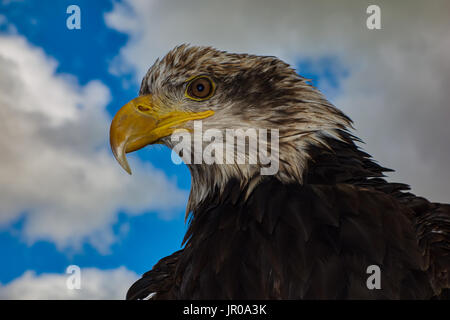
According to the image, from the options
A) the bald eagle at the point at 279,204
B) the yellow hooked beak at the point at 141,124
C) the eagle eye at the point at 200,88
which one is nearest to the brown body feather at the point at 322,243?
the bald eagle at the point at 279,204

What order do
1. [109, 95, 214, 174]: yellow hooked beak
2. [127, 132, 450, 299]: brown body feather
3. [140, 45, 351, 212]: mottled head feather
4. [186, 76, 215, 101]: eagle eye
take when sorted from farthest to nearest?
[186, 76, 215, 101]: eagle eye
[109, 95, 214, 174]: yellow hooked beak
[140, 45, 351, 212]: mottled head feather
[127, 132, 450, 299]: brown body feather

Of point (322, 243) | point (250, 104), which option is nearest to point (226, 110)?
point (250, 104)

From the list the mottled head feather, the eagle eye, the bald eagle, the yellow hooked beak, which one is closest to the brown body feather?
the bald eagle

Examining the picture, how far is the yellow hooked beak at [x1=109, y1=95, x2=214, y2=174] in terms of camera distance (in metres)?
3.53

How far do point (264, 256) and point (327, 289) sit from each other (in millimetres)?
423

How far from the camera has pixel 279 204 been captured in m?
2.99

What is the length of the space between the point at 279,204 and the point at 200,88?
137 cm

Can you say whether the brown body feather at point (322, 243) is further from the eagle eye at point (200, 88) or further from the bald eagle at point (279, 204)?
the eagle eye at point (200, 88)

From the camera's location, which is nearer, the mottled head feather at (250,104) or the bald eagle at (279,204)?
the bald eagle at (279,204)

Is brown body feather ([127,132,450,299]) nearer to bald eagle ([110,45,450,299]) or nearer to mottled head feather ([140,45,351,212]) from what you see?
bald eagle ([110,45,450,299])

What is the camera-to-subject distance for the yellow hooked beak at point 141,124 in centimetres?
353

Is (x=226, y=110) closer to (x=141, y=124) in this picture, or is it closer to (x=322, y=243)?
(x=141, y=124)
